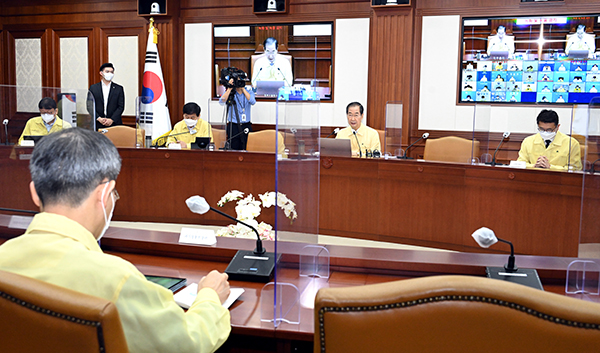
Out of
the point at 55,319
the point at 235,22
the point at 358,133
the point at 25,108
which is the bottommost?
the point at 55,319

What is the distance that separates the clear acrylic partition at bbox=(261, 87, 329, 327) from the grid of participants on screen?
507 centimetres

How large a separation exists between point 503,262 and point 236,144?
4.03 meters

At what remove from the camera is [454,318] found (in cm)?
78

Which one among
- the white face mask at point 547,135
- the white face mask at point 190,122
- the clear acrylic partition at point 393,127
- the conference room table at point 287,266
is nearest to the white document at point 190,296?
the conference room table at point 287,266

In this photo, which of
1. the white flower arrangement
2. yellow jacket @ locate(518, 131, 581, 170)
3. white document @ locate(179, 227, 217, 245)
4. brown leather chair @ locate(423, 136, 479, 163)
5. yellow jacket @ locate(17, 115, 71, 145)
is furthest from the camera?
brown leather chair @ locate(423, 136, 479, 163)

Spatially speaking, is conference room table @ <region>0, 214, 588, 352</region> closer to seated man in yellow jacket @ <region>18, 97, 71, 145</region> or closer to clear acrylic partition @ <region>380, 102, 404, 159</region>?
seated man in yellow jacket @ <region>18, 97, 71, 145</region>

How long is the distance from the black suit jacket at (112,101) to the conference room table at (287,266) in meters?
4.83

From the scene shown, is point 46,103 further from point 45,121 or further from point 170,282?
point 170,282

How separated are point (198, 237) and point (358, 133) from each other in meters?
3.70

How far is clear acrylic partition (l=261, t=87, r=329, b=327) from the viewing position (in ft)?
4.25

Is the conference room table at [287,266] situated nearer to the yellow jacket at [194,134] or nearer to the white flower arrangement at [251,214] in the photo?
the white flower arrangement at [251,214]

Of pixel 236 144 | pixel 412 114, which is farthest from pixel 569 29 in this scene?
pixel 236 144

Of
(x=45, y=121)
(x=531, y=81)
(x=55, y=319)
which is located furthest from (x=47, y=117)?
(x=531, y=81)

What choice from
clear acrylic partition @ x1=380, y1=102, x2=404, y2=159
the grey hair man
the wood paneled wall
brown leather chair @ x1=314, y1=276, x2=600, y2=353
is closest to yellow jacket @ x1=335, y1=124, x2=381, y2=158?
clear acrylic partition @ x1=380, y1=102, x2=404, y2=159
